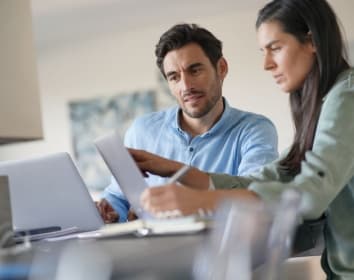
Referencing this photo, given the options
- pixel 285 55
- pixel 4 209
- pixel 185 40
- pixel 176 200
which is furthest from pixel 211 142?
pixel 176 200

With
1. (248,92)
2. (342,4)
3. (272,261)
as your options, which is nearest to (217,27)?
(248,92)

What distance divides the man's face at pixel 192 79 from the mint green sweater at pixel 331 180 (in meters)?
0.75

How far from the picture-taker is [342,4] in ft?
14.0

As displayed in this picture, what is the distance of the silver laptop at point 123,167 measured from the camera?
4.26 feet

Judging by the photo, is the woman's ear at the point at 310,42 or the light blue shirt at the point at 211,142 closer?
the woman's ear at the point at 310,42

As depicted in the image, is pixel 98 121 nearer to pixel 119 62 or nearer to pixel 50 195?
pixel 119 62

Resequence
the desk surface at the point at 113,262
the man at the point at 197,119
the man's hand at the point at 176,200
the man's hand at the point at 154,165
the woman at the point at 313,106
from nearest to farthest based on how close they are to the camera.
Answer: the desk surface at the point at 113,262, the man's hand at the point at 176,200, the woman at the point at 313,106, the man's hand at the point at 154,165, the man at the point at 197,119

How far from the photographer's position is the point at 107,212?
5.95 ft

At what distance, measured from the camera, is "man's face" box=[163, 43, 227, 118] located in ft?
7.24

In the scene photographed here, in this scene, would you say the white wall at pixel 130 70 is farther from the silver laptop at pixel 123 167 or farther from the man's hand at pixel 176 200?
the man's hand at pixel 176 200

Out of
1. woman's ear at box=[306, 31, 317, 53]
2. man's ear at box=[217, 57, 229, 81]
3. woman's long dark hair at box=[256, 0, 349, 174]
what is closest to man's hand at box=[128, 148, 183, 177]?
woman's long dark hair at box=[256, 0, 349, 174]

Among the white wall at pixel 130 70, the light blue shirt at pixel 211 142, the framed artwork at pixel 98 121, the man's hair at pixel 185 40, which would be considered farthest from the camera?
the framed artwork at pixel 98 121

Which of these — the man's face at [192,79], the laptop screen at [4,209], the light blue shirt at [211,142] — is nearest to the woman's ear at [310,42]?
the light blue shirt at [211,142]

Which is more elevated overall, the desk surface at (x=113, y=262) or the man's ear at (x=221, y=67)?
the man's ear at (x=221, y=67)
